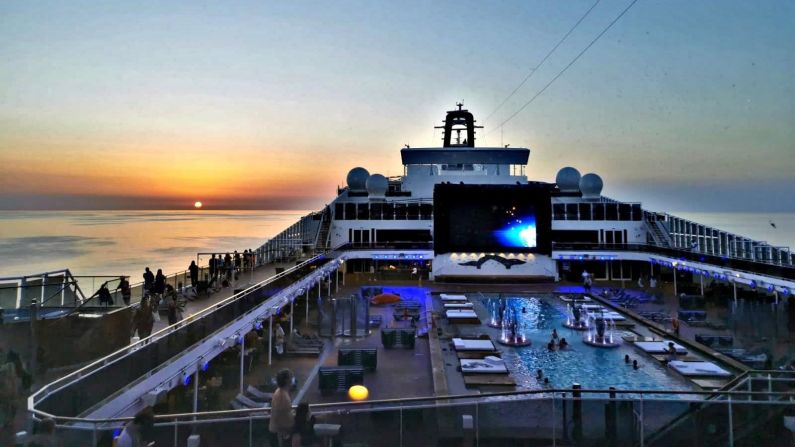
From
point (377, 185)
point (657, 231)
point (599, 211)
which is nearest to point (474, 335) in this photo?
point (599, 211)

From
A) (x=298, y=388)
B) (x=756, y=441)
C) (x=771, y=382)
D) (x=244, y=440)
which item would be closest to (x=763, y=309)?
(x=771, y=382)

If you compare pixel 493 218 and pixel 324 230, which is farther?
pixel 324 230

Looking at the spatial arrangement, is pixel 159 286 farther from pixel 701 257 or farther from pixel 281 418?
pixel 701 257

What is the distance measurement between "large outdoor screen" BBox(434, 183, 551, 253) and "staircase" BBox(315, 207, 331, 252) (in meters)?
8.81

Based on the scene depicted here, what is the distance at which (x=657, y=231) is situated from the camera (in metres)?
33.9

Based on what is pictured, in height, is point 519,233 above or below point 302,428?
above

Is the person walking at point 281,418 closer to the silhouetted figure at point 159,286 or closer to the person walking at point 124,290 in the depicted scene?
the person walking at point 124,290

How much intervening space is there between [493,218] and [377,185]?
477 inches

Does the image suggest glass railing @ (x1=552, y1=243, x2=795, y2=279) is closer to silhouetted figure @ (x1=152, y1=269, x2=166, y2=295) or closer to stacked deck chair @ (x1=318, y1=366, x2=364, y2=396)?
stacked deck chair @ (x1=318, y1=366, x2=364, y2=396)

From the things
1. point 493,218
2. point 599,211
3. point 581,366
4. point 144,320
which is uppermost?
point 599,211

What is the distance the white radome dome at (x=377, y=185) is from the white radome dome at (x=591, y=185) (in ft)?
54.2

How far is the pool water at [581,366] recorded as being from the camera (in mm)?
11594

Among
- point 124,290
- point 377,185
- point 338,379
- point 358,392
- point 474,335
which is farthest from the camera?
point 377,185

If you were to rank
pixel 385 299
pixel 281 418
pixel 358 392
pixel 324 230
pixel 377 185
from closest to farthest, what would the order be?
pixel 281 418, pixel 358 392, pixel 385 299, pixel 324 230, pixel 377 185
